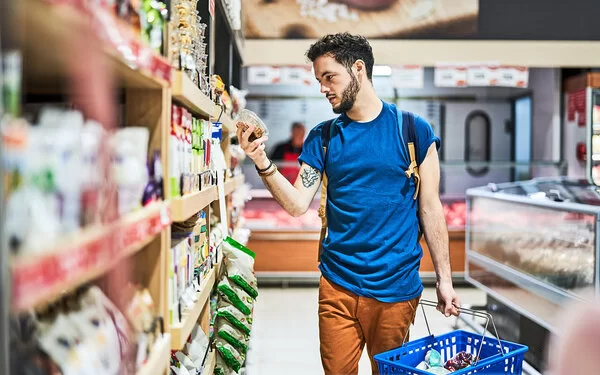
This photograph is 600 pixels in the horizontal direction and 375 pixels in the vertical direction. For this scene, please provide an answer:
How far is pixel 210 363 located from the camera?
2650 millimetres

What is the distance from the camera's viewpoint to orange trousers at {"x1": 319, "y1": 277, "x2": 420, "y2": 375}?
2461mm

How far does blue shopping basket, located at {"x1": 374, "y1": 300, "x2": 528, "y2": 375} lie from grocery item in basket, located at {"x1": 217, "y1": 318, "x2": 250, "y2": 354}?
2.88 ft

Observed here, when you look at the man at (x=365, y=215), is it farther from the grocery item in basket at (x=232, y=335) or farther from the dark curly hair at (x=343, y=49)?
the grocery item in basket at (x=232, y=335)

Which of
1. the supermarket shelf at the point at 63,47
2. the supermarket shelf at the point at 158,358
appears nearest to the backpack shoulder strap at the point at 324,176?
the supermarket shelf at the point at 158,358

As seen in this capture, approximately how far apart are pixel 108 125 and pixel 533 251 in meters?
3.81

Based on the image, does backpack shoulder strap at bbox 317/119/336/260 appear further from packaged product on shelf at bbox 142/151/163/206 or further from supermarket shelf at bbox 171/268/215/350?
packaged product on shelf at bbox 142/151/163/206

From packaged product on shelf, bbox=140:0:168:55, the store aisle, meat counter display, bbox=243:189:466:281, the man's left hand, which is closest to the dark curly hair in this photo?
the man's left hand

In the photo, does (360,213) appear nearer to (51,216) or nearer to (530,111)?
(51,216)

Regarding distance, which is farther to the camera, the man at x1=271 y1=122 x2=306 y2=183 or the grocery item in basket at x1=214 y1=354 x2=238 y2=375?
the man at x1=271 y1=122 x2=306 y2=183

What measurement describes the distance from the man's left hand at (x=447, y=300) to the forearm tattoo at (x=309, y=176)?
66 centimetres

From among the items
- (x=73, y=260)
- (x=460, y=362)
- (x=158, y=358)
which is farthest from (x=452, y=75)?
(x=73, y=260)

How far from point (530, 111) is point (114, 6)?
7.31 meters

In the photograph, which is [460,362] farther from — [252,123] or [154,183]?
[154,183]

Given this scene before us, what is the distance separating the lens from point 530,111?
25.3 feet
